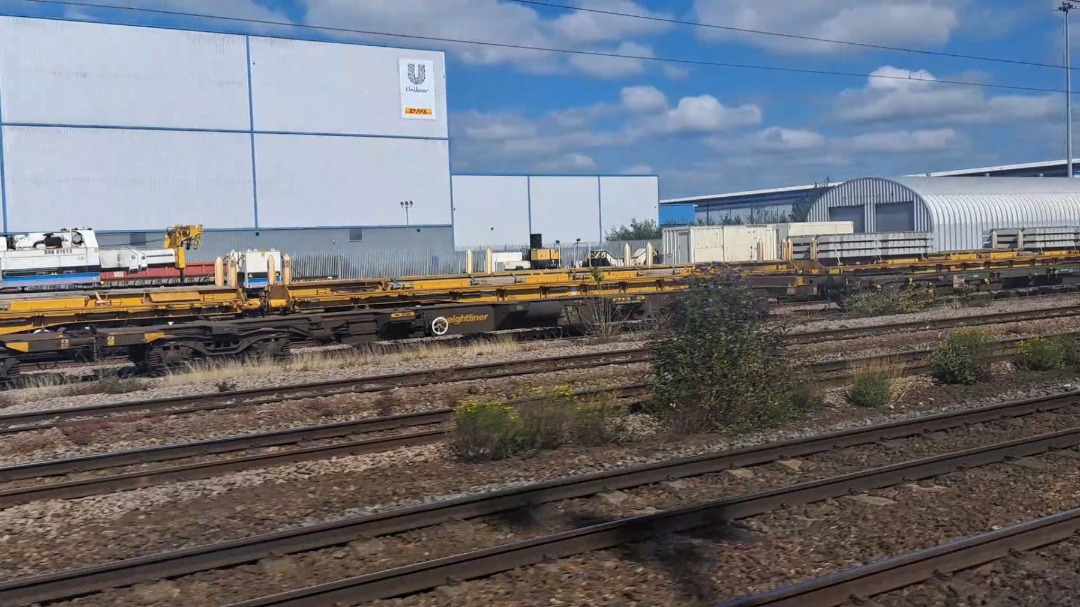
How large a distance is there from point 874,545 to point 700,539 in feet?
4.05

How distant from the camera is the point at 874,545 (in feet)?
23.8

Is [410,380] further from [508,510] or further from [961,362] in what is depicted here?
[961,362]

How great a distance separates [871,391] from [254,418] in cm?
789

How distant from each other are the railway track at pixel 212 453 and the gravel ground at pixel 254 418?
0.96 meters

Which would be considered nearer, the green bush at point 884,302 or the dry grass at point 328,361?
the dry grass at point 328,361

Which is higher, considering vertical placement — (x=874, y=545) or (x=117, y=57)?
(x=117, y=57)

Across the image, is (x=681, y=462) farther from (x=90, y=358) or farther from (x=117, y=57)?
(x=117, y=57)

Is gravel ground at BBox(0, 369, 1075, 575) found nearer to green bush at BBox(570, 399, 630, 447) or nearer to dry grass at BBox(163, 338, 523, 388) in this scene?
green bush at BBox(570, 399, 630, 447)

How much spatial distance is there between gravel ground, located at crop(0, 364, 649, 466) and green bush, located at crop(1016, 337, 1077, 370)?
593 cm

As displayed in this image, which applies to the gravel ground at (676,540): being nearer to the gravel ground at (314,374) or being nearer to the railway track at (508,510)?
the railway track at (508,510)

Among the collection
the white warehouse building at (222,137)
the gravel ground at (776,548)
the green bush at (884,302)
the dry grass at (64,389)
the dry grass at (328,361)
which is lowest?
the gravel ground at (776,548)

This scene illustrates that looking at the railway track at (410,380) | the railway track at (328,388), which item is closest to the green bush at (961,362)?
the railway track at (410,380)

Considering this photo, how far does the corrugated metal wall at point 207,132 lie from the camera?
152 feet

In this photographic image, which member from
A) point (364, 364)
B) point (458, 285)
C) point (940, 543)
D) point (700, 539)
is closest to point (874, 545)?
point (940, 543)
